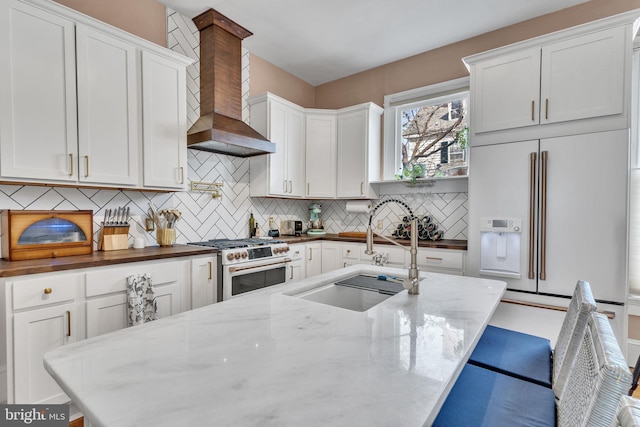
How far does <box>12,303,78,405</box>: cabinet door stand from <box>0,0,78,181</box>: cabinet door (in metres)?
0.85

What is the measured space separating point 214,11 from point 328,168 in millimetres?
2004

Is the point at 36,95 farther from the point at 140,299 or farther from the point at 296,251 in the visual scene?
the point at 296,251

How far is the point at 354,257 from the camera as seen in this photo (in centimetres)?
358

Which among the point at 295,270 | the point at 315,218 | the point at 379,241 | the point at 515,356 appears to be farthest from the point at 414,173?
the point at 515,356

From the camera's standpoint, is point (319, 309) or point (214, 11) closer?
point (319, 309)

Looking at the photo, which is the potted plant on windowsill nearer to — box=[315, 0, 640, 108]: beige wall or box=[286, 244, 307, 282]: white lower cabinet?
box=[315, 0, 640, 108]: beige wall

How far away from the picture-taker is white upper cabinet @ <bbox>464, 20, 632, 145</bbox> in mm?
2227

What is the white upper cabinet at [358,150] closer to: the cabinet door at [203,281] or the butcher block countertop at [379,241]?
the butcher block countertop at [379,241]

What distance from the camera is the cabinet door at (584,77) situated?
87.4 inches

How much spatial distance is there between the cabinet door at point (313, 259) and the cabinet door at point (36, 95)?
230cm

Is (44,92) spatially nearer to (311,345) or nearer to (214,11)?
(214,11)

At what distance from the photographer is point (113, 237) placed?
245 cm

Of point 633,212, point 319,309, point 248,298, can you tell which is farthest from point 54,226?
point 633,212

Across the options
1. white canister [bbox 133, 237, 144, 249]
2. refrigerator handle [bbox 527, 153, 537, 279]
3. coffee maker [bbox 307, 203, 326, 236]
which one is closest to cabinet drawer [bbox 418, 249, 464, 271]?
refrigerator handle [bbox 527, 153, 537, 279]
